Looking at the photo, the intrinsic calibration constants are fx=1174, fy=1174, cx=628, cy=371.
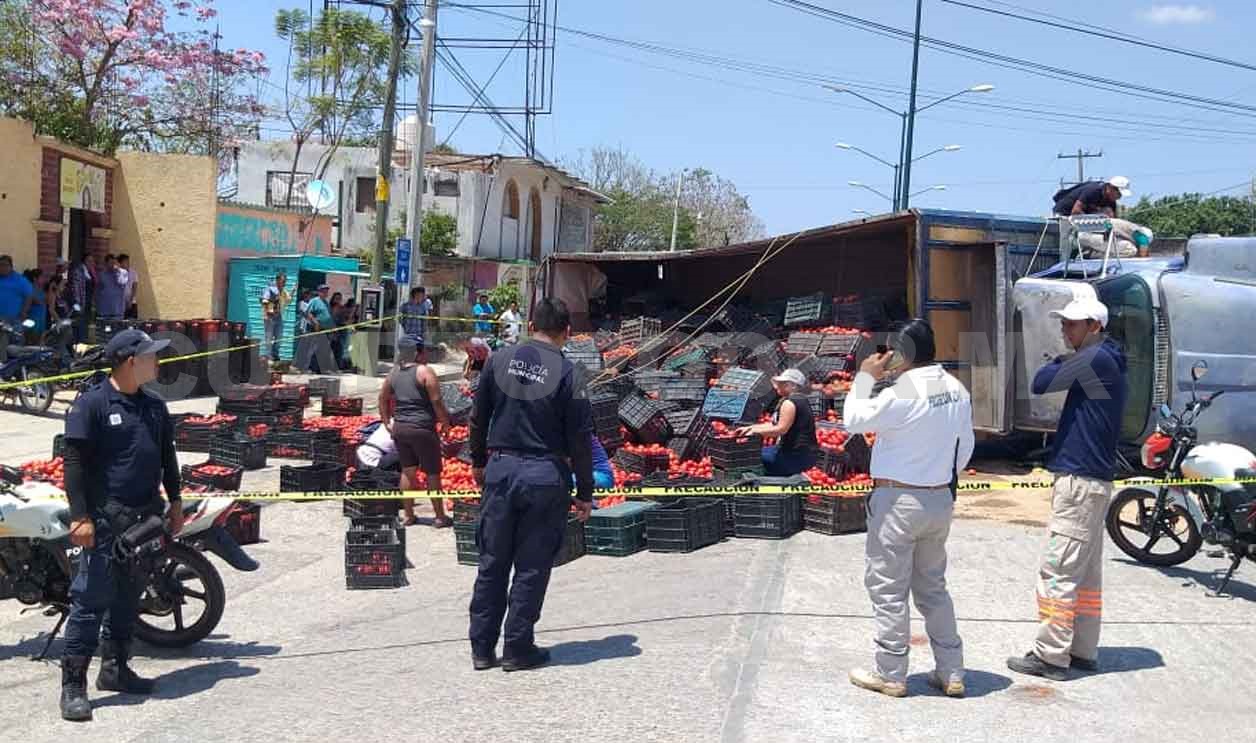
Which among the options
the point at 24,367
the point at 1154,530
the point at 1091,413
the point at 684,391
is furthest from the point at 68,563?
the point at 24,367

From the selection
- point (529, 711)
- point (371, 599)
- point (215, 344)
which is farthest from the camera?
point (215, 344)

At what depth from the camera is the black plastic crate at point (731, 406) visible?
13578 mm

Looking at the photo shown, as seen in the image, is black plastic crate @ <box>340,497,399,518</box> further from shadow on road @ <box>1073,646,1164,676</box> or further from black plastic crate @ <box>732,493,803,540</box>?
shadow on road @ <box>1073,646,1164,676</box>

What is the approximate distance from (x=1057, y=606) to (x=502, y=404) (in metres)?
3.20

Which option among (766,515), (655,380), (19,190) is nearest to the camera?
(766,515)

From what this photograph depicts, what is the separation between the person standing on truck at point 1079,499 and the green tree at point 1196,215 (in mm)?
56860

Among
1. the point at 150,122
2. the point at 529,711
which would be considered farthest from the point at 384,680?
the point at 150,122

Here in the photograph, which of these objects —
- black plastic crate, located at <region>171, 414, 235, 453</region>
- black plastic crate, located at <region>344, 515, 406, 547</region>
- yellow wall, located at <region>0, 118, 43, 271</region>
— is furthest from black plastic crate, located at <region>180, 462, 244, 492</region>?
yellow wall, located at <region>0, 118, 43, 271</region>

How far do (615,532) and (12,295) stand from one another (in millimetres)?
11755

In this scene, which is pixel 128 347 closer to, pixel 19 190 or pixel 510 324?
pixel 19 190

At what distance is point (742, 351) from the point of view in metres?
17.2

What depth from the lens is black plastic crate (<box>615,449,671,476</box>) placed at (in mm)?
12367

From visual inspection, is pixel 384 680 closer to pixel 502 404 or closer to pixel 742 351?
pixel 502 404

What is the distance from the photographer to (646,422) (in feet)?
43.7
